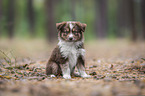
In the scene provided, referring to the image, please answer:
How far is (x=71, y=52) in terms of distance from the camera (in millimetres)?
6207

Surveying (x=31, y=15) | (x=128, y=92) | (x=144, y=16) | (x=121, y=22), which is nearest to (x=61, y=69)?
(x=128, y=92)

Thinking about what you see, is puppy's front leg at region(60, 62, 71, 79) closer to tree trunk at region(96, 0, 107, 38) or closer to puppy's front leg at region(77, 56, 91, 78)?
puppy's front leg at region(77, 56, 91, 78)

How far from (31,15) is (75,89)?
95.1 feet

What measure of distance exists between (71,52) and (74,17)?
25.1 metres

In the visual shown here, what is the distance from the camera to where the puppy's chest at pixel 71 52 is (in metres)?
6.20

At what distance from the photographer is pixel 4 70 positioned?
728cm

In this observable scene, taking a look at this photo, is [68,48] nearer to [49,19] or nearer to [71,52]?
[71,52]

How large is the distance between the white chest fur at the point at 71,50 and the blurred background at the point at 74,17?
1235cm

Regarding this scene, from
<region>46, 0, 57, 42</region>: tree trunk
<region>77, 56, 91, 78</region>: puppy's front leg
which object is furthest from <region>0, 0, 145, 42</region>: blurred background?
<region>77, 56, 91, 78</region>: puppy's front leg

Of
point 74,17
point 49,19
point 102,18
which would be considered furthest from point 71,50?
point 74,17

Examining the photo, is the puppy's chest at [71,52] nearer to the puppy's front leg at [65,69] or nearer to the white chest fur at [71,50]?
the white chest fur at [71,50]

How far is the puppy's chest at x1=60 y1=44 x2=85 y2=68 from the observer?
6.20m

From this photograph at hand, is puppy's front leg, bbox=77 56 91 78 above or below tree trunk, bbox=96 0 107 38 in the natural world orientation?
below

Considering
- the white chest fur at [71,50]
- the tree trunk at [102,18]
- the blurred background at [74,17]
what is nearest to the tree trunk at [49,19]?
the blurred background at [74,17]
